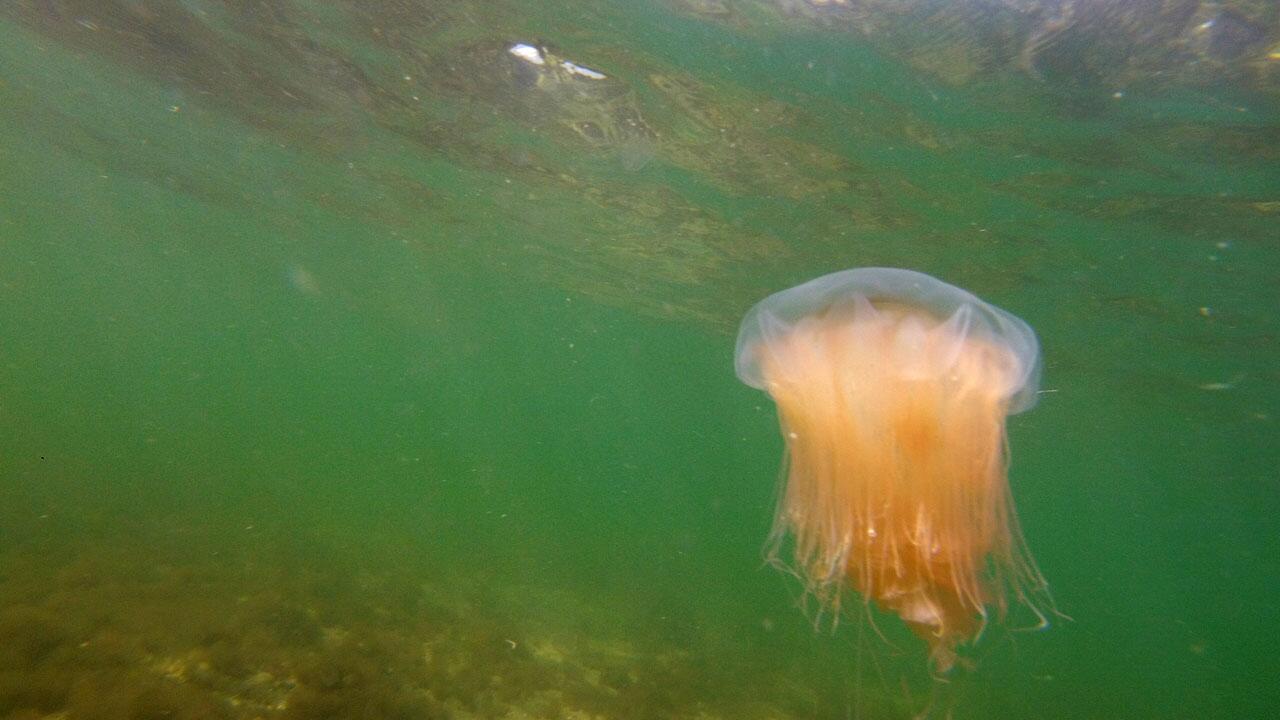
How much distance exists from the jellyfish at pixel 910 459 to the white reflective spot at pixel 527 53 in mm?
4982

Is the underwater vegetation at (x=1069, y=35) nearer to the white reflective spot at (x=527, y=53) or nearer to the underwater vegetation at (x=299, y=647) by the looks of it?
the white reflective spot at (x=527, y=53)

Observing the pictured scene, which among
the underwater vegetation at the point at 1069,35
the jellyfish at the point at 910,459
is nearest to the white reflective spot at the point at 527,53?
the underwater vegetation at the point at 1069,35

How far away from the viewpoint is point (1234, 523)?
31.8 meters

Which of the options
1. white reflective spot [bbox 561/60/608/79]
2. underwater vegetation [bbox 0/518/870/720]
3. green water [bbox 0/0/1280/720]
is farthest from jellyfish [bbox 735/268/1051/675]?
white reflective spot [bbox 561/60/608/79]

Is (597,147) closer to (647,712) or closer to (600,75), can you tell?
(600,75)

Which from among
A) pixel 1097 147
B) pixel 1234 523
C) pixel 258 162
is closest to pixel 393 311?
pixel 258 162

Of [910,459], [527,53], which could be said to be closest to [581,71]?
[527,53]

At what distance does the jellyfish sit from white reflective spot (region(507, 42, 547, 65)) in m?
4.98

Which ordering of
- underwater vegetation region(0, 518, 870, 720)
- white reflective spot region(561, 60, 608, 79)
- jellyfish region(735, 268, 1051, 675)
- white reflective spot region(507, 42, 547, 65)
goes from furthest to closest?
white reflective spot region(561, 60, 608, 79), white reflective spot region(507, 42, 547, 65), underwater vegetation region(0, 518, 870, 720), jellyfish region(735, 268, 1051, 675)

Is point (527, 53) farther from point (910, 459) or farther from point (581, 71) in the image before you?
point (910, 459)

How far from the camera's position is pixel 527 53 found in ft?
23.2

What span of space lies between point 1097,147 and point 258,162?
1315 centimetres

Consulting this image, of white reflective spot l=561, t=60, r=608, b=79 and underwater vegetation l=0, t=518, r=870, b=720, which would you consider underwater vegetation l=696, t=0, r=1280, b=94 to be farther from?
underwater vegetation l=0, t=518, r=870, b=720

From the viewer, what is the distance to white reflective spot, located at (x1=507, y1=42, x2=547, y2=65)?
22.9 ft
